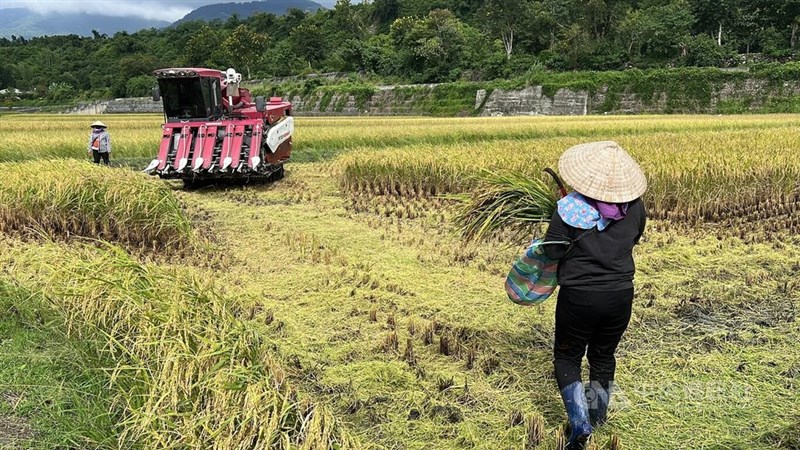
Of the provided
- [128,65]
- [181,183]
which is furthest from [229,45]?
[181,183]

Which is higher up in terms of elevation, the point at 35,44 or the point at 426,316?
the point at 35,44

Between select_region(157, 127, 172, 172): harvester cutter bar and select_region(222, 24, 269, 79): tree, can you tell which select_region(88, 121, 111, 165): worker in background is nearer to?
select_region(157, 127, 172, 172): harvester cutter bar

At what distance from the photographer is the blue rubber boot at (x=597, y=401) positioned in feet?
8.26

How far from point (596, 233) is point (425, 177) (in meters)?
6.41

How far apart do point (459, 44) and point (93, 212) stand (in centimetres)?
3995

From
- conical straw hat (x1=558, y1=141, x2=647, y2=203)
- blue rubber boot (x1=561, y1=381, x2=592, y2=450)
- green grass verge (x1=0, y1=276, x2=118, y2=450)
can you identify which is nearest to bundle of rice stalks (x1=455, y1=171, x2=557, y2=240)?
conical straw hat (x1=558, y1=141, x2=647, y2=203)

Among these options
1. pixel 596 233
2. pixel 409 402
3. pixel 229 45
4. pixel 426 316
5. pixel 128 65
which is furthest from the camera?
pixel 128 65

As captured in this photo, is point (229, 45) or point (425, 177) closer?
point (425, 177)

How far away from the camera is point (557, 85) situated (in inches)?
1313

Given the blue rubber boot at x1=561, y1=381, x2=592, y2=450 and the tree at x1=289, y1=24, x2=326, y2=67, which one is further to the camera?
A: the tree at x1=289, y1=24, x2=326, y2=67

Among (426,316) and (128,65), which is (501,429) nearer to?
(426,316)

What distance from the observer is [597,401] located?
2537 mm

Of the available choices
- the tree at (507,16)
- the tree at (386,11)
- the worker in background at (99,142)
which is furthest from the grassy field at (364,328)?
the tree at (386,11)

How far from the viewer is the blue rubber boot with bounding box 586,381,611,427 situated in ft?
8.26
